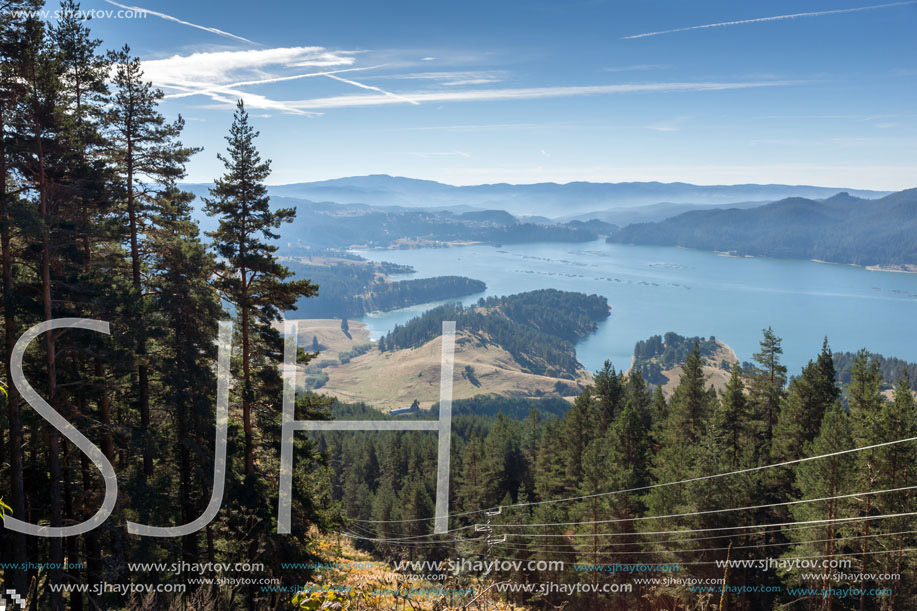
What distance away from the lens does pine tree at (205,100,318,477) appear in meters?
11.9

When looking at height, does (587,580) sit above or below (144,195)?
below

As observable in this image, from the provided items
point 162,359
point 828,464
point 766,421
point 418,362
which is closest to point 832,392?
point 766,421

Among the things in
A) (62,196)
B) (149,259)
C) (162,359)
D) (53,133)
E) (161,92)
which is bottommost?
(162,359)

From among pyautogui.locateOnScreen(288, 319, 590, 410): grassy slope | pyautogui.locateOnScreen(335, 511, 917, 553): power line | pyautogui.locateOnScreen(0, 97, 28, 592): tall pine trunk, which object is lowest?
pyautogui.locateOnScreen(288, 319, 590, 410): grassy slope

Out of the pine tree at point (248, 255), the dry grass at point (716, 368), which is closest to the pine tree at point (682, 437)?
the pine tree at point (248, 255)

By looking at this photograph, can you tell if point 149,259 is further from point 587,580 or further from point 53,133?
point 587,580

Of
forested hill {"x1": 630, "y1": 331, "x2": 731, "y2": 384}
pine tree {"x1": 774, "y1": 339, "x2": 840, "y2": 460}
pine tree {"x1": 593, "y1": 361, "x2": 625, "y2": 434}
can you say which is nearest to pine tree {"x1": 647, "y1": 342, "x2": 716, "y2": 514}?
pine tree {"x1": 774, "y1": 339, "x2": 840, "y2": 460}

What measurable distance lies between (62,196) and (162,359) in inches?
143

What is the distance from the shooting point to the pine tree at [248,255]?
1192cm

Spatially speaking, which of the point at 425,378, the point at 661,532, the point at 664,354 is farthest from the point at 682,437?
the point at 664,354

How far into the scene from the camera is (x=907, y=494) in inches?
557

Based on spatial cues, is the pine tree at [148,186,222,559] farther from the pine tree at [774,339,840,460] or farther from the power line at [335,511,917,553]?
the pine tree at [774,339,840,460]

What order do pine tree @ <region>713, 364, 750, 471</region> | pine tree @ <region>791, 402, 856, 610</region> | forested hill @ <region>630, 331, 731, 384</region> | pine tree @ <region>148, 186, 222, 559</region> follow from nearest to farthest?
pine tree @ <region>148, 186, 222, 559</region>
pine tree @ <region>791, 402, 856, 610</region>
pine tree @ <region>713, 364, 750, 471</region>
forested hill @ <region>630, 331, 731, 384</region>

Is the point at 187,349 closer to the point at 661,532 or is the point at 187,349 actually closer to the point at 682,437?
the point at 661,532
